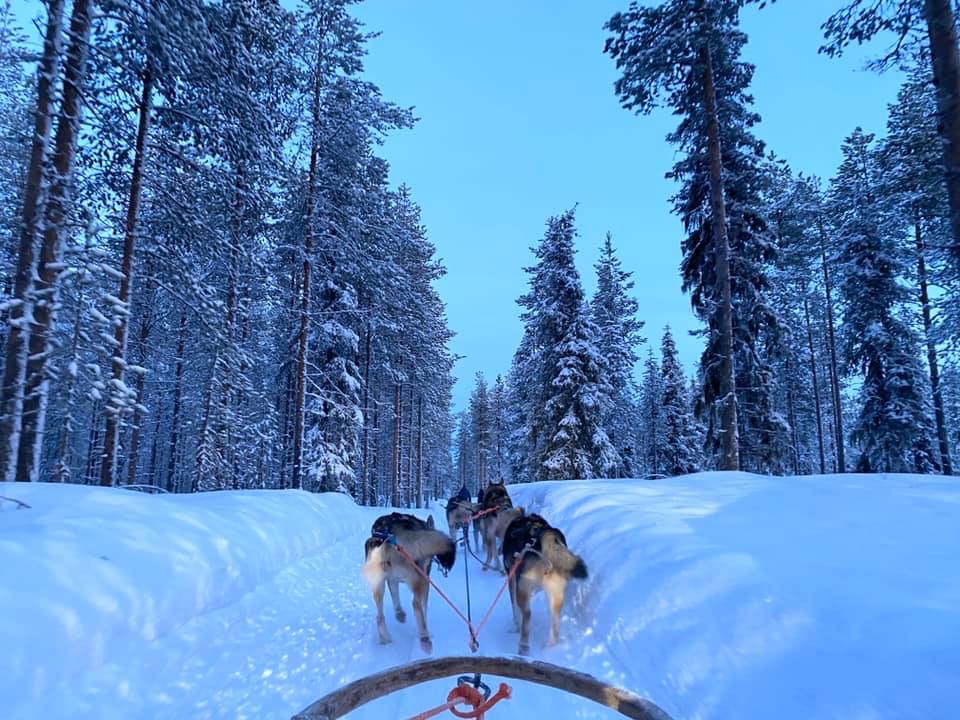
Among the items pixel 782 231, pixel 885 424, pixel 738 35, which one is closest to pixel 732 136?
pixel 738 35

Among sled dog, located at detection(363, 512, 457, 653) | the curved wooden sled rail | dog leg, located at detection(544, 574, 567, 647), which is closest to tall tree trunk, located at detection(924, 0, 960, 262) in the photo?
dog leg, located at detection(544, 574, 567, 647)

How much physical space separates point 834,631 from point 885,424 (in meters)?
20.5

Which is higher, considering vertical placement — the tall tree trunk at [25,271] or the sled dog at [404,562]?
the tall tree trunk at [25,271]

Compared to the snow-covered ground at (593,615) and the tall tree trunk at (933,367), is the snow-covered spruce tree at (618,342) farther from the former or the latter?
the snow-covered ground at (593,615)

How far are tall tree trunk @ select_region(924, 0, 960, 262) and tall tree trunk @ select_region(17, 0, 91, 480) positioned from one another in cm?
1248

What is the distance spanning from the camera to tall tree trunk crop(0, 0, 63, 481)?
6.06m

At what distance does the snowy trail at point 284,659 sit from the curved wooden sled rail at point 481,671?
1.26m

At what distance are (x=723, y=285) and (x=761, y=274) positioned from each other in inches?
181

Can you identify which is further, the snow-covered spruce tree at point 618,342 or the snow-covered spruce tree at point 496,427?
the snow-covered spruce tree at point 496,427

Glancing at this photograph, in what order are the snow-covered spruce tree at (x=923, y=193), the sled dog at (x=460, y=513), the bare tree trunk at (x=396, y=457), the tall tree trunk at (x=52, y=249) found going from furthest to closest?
the bare tree trunk at (x=396, y=457) → the snow-covered spruce tree at (x=923, y=193) → the sled dog at (x=460, y=513) → the tall tree trunk at (x=52, y=249)

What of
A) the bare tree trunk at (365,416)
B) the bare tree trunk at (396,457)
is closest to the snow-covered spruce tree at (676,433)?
the bare tree trunk at (396,457)

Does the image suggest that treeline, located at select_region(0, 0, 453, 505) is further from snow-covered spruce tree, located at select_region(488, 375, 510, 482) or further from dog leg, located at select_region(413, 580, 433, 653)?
snow-covered spruce tree, located at select_region(488, 375, 510, 482)

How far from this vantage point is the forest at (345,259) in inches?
273

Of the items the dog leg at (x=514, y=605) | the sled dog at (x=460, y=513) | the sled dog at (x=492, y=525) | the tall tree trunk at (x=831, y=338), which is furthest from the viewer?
the tall tree trunk at (x=831, y=338)
